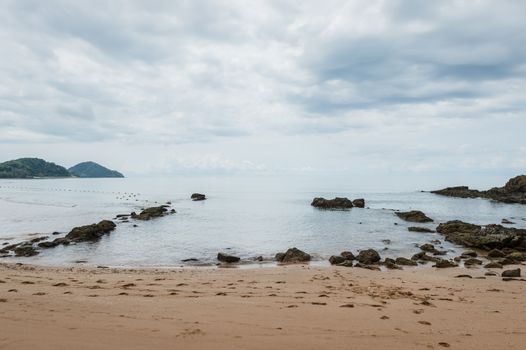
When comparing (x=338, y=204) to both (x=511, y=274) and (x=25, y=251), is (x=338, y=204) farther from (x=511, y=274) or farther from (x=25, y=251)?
(x=25, y=251)

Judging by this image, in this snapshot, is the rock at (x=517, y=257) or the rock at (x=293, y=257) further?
the rock at (x=293, y=257)

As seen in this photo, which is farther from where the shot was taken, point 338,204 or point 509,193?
point 509,193

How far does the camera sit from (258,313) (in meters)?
9.80

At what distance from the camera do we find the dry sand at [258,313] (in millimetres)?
7363

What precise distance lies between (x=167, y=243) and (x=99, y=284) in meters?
17.0

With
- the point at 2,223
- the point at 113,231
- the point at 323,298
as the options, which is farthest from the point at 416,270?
the point at 2,223

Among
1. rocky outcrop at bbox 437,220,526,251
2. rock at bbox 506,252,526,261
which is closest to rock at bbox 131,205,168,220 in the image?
rocky outcrop at bbox 437,220,526,251

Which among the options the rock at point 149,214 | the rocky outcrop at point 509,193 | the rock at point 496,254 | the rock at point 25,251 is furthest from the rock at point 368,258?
the rocky outcrop at point 509,193

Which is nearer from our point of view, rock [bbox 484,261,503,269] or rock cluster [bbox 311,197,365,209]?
rock [bbox 484,261,503,269]

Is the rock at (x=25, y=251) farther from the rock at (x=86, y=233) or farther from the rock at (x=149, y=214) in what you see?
the rock at (x=149, y=214)

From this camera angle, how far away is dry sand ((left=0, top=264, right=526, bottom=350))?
290 inches

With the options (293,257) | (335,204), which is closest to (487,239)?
(293,257)

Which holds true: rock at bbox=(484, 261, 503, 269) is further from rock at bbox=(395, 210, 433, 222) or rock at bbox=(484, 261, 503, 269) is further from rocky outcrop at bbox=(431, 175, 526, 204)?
rocky outcrop at bbox=(431, 175, 526, 204)

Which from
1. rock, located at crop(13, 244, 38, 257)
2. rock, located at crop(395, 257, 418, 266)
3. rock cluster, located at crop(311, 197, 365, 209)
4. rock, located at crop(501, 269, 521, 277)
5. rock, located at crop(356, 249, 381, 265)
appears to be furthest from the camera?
rock cluster, located at crop(311, 197, 365, 209)
